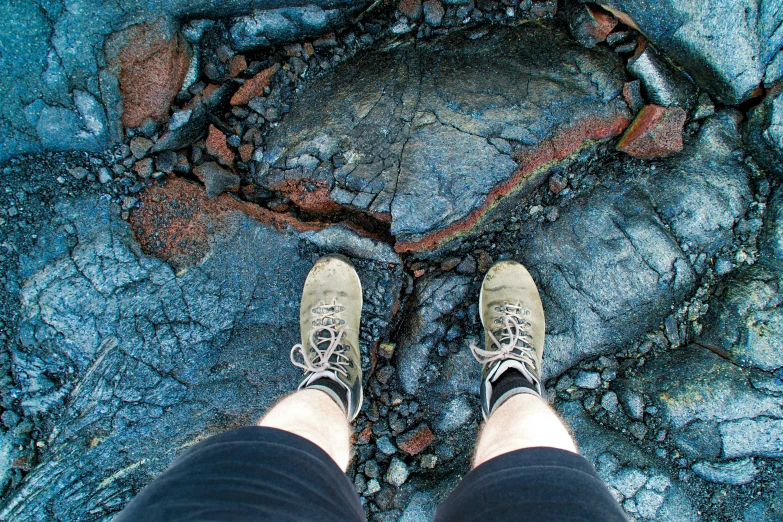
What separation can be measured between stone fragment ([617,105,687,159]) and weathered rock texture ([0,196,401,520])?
1426mm

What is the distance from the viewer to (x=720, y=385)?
5.90ft

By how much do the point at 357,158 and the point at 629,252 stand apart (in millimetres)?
1287

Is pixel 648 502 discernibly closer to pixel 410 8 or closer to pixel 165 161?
pixel 410 8

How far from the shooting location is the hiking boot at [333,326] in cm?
178

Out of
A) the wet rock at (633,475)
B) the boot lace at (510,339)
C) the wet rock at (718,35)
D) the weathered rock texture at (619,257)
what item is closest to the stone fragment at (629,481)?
the wet rock at (633,475)

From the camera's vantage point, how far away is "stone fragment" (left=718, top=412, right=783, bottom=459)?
1.73 m

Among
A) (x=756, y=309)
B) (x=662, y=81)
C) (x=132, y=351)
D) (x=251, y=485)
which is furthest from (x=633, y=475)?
(x=132, y=351)

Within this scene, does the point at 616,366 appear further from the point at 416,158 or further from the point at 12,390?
the point at 12,390

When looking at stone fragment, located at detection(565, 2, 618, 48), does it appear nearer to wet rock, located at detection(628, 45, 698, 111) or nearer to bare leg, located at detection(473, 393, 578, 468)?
wet rock, located at detection(628, 45, 698, 111)

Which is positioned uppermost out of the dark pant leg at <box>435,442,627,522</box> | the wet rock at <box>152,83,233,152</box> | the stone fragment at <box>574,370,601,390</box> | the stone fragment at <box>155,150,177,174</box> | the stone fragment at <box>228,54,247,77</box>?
the stone fragment at <box>228,54,247,77</box>

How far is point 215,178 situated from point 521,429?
165 centimetres

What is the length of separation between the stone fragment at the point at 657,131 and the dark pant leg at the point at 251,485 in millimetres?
1815

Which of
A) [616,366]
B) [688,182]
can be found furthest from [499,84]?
[616,366]

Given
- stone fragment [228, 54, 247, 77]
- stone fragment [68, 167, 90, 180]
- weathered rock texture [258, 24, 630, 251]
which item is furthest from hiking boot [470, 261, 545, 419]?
stone fragment [68, 167, 90, 180]
